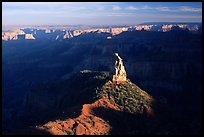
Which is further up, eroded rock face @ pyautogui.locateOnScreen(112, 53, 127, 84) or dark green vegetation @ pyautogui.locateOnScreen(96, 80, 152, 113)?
eroded rock face @ pyautogui.locateOnScreen(112, 53, 127, 84)

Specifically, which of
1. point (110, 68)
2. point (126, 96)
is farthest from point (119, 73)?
point (110, 68)

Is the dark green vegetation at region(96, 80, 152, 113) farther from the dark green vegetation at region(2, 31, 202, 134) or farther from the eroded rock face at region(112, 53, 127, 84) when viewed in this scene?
the dark green vegetation at region(2, 31, 202, 134)

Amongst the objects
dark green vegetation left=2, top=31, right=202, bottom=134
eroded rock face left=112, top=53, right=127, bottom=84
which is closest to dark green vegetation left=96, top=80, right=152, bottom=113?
eroded rock face left=112, top=53, right=127, bottom=84

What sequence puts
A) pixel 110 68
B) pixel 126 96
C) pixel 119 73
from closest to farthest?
1. pixel 126 96
2. pixel 119 73
3. pixel 110 68

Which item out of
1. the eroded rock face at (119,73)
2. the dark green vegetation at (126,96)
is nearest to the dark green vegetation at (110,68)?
the dark green vegetation at (126,96)

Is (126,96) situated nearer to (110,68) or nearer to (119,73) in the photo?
(119,73)

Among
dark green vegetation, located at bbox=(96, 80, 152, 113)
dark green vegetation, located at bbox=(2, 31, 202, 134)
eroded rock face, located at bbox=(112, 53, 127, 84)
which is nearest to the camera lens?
dark green vegetation, located at bbox=(96, 80, 152, 113)

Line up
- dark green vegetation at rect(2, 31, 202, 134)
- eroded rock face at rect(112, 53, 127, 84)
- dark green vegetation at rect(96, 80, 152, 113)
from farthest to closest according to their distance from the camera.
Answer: dark green vegetation at rect(2, 31, 202, 134)
eroded rock face at rect(112, 53, 127, 84)
dark green vegetation at rect(96, 80, 152, 113)

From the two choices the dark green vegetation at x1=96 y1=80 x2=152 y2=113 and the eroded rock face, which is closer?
the dark green vegetation at x1=96 y1=80 x2=152 y2=113

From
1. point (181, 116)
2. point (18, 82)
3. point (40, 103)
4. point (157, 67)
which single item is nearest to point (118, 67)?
point (181, 116)

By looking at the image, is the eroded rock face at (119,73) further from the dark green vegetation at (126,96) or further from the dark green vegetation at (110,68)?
the dark green vegetation at (110,68)

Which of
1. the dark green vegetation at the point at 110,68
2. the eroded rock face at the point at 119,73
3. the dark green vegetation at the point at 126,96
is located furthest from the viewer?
the dark green vegetation at the point at 110,68
